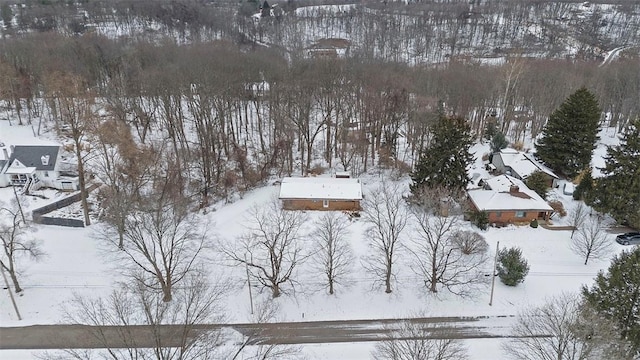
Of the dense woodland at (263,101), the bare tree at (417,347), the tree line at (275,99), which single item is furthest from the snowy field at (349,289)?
the tree line at (275,99)

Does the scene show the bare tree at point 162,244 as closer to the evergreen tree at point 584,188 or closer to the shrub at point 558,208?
the shrub at point 558,208

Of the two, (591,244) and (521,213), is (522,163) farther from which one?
(591,244)

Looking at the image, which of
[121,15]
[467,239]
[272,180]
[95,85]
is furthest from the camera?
[121,15]

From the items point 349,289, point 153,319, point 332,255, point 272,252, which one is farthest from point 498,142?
point 153,319

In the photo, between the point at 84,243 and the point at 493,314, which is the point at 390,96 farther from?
the point at 84,243

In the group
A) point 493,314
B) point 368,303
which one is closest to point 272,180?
point 368,303

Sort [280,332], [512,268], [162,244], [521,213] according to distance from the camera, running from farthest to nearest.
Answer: [521,213], [162,244], [512,268], [280,332]
